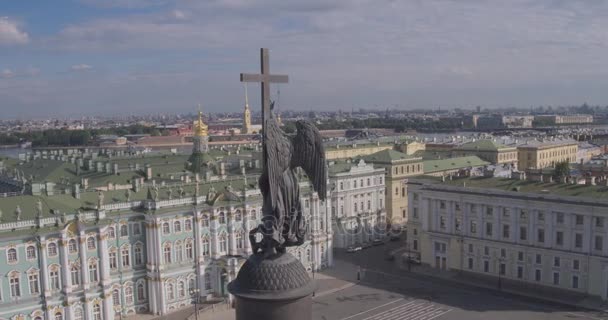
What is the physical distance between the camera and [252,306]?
10.0 meters

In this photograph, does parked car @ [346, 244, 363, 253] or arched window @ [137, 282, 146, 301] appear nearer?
arched window @ [137, 282, 146, 301]

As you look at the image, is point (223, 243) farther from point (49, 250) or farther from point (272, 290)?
point (272, 290)

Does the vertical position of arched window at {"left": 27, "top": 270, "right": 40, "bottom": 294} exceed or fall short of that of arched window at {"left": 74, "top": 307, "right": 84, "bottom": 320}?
it exceeds it

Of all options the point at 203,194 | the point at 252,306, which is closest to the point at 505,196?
the point at 203,194

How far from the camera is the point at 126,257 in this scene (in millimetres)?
46000

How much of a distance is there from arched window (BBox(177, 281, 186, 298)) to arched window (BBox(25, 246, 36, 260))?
40.6ft

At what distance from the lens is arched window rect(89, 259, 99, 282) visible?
42531 mm

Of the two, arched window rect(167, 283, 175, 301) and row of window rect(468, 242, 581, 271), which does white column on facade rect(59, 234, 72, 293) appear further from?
row of window rect(468, 242, 581, 271)

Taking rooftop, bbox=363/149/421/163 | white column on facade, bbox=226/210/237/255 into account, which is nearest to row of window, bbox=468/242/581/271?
rooftop, bbox=363/149/421/163

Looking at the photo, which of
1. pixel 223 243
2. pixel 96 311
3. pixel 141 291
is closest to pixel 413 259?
pixel 223 243

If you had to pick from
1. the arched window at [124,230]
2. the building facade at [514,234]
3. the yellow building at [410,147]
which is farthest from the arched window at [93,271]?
the yellow building at [410,147]

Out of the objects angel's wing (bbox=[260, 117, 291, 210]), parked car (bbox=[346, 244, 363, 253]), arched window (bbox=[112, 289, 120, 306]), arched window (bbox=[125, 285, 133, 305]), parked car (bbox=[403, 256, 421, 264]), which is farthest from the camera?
parked car (bbox=[346, 244, 363, 253])

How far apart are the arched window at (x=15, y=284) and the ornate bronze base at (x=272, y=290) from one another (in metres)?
33.6

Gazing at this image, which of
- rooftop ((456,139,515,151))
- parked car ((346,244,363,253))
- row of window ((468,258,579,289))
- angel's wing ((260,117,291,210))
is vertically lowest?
parked car ((346,244,363,253))
